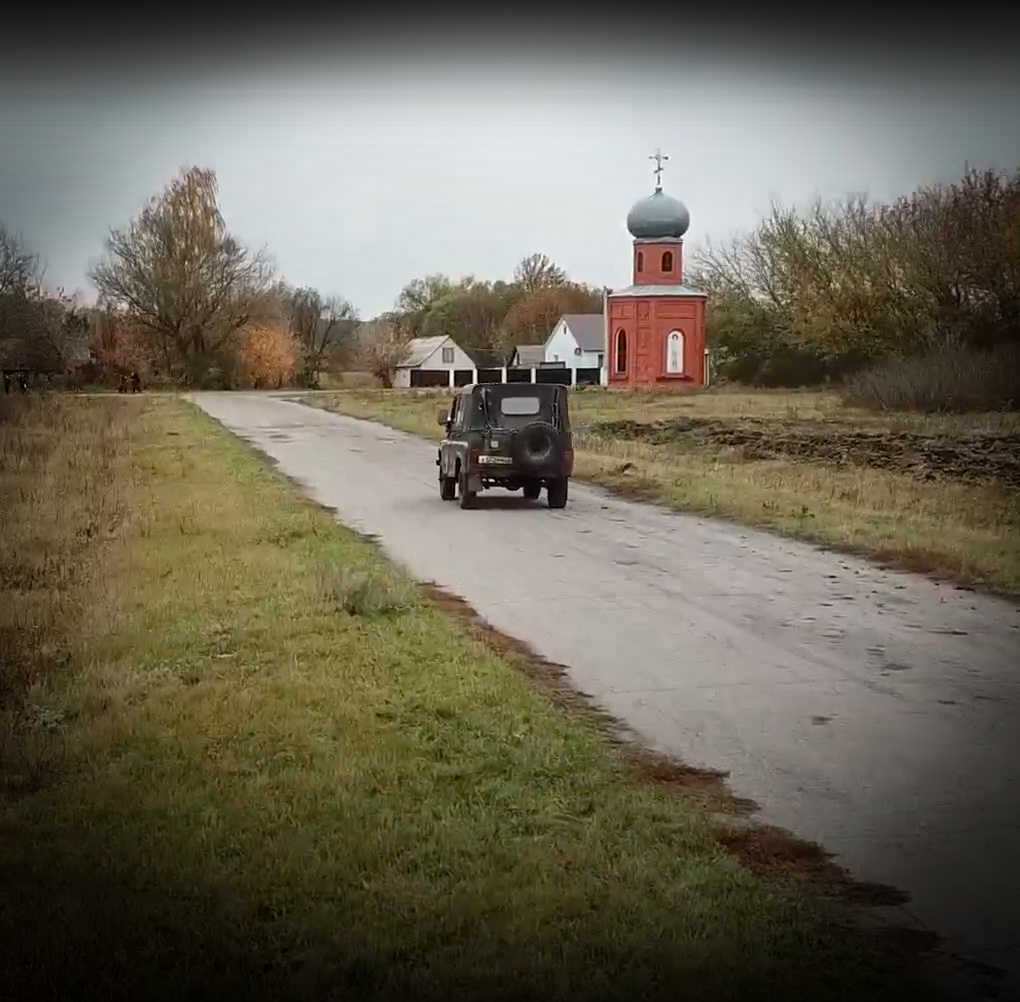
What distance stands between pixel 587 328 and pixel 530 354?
270 mm

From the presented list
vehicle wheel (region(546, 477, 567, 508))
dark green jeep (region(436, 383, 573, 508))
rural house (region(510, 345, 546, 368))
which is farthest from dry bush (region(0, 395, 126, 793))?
vehicle wheel (region(546, 477, 567, 508))

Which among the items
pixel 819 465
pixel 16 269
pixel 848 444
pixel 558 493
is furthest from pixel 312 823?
pixel 558 493

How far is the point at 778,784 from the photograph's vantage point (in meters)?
3.79

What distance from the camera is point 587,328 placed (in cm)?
532

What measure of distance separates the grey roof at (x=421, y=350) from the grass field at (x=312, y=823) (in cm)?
94

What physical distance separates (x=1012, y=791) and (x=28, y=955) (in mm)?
2636

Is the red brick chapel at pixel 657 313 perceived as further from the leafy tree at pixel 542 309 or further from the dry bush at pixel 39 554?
the dry bush at pixel 39 554

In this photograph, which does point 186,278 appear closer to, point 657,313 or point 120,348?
point 120,348

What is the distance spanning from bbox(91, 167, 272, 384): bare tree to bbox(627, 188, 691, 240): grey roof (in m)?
1.28

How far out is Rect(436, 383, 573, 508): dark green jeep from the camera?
33.9 feet

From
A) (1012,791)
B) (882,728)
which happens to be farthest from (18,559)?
(1012,791)

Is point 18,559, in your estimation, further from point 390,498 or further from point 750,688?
point 390,498

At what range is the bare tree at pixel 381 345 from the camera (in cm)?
447

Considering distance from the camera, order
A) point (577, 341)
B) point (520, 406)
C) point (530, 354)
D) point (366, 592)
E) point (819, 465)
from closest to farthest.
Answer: point (530, 354) < point (577, 341) < point (366, 592) < point (819, 465) < point (520, 406)
